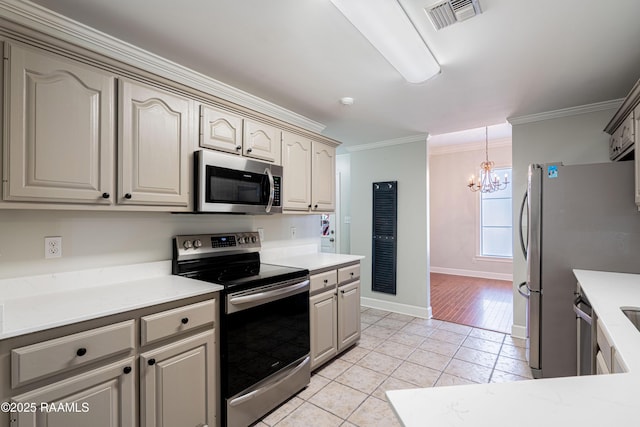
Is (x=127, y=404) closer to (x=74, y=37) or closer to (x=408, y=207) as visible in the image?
(x=74, y=37)

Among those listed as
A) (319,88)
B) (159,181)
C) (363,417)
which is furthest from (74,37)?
(363,417)

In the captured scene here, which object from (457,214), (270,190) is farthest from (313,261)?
(457,214)

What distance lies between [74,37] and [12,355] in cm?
163

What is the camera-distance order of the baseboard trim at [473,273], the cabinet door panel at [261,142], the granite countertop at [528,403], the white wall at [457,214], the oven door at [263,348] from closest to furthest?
the granite countertop at [528,403]
the oven door at [263,348]
the cabinet door panel at [261,142]
the baseboard trim at [473,273]
the white wall at [457,214]

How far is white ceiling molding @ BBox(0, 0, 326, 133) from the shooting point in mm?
1481

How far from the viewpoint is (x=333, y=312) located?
2.72 metres

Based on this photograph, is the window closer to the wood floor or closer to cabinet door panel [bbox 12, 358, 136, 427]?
the wood floor

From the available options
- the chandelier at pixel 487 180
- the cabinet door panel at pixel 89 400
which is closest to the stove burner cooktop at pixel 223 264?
the cabinet door panel at pixel 89 400

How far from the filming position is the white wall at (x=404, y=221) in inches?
155

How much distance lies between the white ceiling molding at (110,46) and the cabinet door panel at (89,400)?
1555 millimetres

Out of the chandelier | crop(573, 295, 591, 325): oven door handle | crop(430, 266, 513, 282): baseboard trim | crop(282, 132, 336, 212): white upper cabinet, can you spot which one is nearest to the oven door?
crop(282, 132, 336, 212): white upper cabinet

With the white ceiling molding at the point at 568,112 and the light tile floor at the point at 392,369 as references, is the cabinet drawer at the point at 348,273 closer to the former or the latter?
the light tile floor at the point at 392,369

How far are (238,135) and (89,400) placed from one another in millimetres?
1757

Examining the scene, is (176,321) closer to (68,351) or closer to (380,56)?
(68,351)
